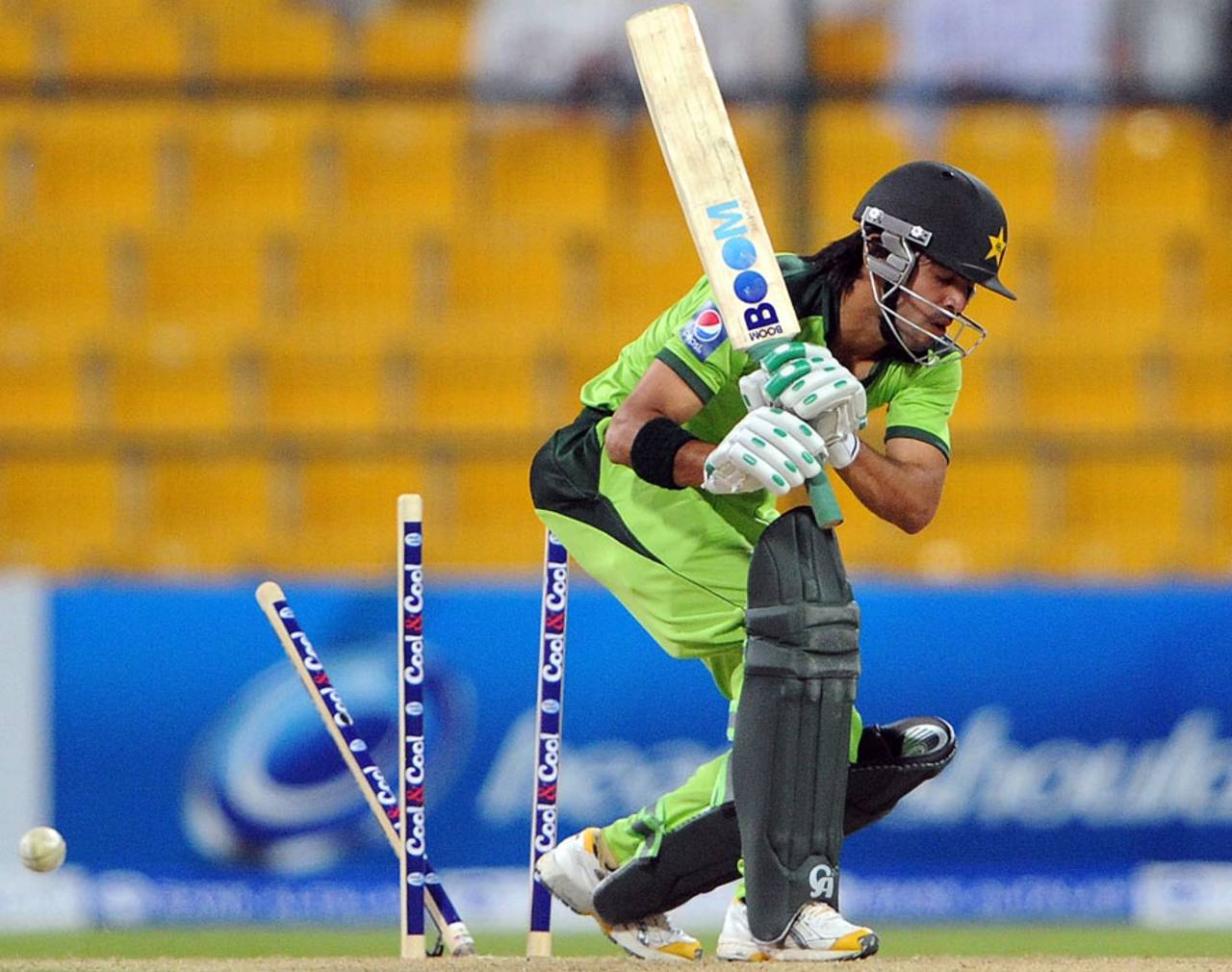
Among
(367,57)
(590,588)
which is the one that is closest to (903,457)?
(590,588)

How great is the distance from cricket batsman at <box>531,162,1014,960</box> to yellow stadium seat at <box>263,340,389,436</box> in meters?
3.96

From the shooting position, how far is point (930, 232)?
374 cm

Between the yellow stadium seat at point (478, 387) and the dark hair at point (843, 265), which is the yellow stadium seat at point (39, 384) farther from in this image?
the dark hair at point (843, 265)

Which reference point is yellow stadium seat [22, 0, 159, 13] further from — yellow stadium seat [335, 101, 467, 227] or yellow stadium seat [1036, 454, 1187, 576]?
yellow stadium seat [1036, 454, 1187, 576]

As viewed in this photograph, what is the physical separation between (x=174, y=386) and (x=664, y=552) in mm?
4431

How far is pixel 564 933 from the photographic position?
6293 millimetres

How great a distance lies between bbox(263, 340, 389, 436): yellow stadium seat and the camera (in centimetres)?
802

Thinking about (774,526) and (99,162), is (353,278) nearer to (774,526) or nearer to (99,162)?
(99,162)

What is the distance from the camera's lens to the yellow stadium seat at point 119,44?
8961 mm

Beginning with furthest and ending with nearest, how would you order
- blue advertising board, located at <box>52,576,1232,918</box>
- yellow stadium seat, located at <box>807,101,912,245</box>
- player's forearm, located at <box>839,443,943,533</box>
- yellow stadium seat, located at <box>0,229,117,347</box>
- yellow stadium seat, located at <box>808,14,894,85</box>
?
yellow stadium seat, located at <box>808,14,894,85</box> → yellow stadium seat, located at <box>807,101,912,245</box> → yellow stadium seat, located at <box>0,229,117,347</box> → blue advertising board, located at <box>52,576,1232,918</box> → player's forearm, located at <box>839,443,943,533</box>

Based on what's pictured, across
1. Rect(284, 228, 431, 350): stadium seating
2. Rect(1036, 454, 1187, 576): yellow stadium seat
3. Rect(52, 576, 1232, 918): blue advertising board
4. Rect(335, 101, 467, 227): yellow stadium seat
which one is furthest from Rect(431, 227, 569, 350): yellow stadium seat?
Rect(52, 576, 1232, 918): blue advertising board

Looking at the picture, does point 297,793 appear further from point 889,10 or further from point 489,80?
point 889,10

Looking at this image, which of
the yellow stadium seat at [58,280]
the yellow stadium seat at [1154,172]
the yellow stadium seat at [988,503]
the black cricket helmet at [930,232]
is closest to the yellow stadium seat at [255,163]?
the yellow stadium seat at [58,280]

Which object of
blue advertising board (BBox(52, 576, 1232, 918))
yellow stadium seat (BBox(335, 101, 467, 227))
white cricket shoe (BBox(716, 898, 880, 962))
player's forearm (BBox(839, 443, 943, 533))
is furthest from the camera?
yellow stadium seat (BBox(335, 101, 467, 227))
